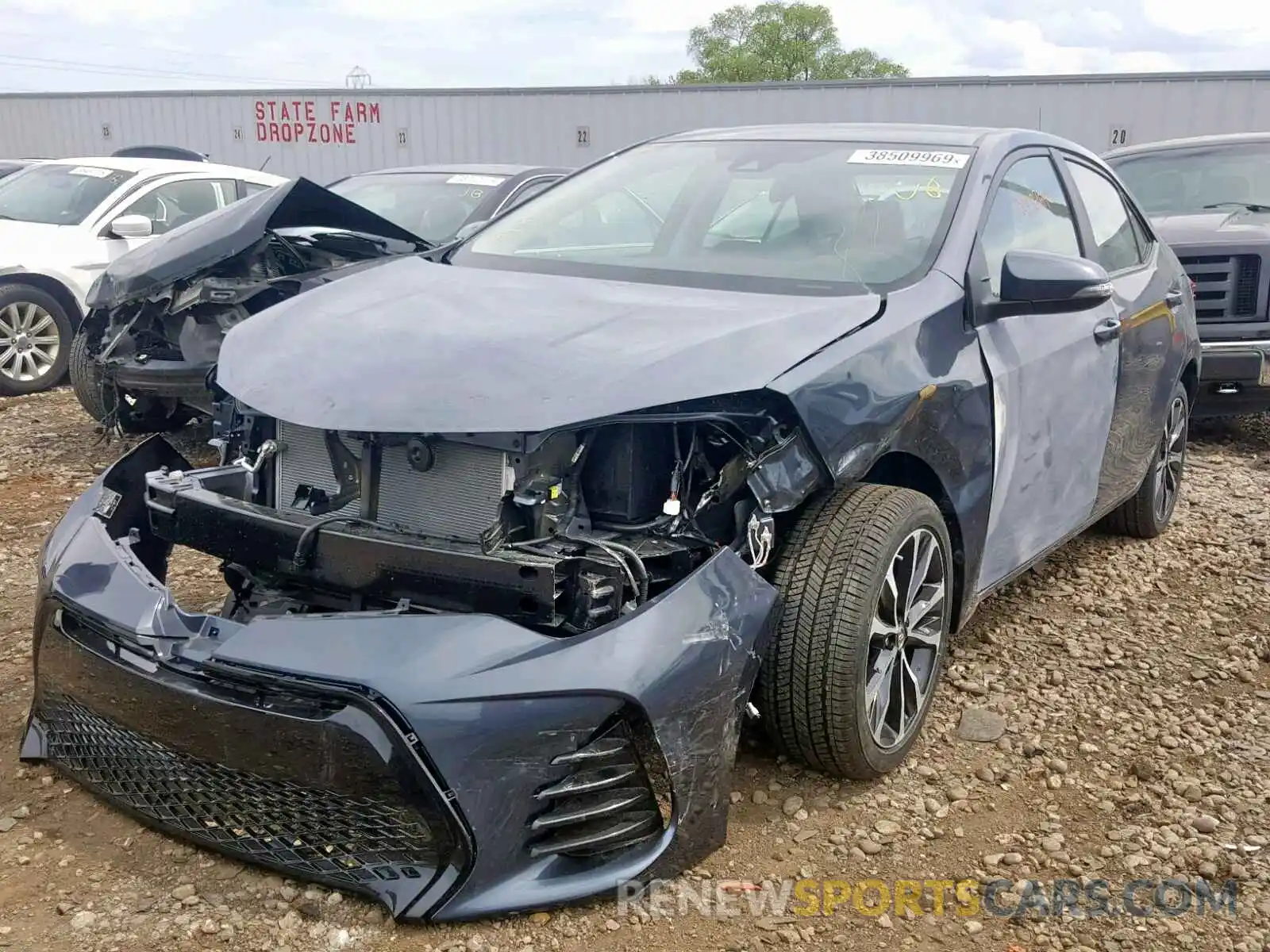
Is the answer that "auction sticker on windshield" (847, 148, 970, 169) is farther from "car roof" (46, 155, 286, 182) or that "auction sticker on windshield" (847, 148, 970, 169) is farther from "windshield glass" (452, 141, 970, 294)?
"car roof" (46, 155, 286, 182)

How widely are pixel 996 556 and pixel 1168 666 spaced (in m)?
0.79

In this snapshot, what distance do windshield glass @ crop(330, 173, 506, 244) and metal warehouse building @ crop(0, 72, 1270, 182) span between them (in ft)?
27.7

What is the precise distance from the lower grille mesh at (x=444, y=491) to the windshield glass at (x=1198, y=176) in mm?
6218

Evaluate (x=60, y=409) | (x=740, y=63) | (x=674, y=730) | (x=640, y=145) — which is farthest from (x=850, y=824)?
(x=740, y=63)

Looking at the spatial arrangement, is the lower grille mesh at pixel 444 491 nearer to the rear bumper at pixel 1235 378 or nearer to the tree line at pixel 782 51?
the rear bumper at pixel 1235 378

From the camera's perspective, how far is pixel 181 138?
2278 centimetres

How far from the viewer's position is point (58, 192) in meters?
8.51

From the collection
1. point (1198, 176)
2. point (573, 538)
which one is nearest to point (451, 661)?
point (573, 538)

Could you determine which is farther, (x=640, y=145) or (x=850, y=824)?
(x=640, y=145)

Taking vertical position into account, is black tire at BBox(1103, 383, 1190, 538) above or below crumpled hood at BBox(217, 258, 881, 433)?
below

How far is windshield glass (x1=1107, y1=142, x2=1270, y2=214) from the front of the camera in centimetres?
750

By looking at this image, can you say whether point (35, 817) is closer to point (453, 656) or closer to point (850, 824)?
point (453, 656)

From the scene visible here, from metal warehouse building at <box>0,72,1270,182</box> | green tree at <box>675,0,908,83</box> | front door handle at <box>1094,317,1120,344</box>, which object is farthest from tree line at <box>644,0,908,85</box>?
front door handle at <box>1094,317,1120,344</box>

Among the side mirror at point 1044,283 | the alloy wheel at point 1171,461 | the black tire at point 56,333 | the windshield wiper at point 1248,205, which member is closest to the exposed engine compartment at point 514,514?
the side mirror at point 1044,283
